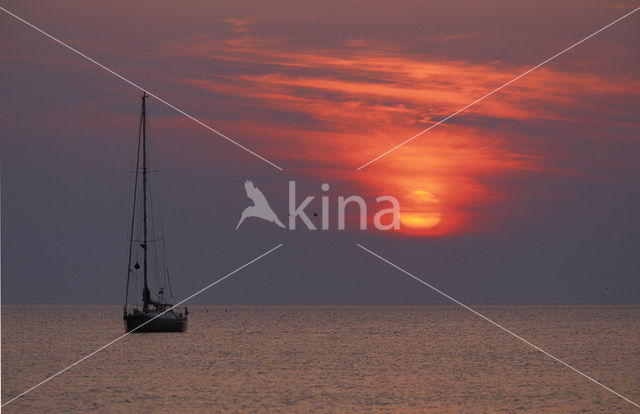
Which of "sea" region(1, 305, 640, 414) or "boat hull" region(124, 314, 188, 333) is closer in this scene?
"sea" region(1, 305, 640, 414)

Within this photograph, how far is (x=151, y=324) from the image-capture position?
95812 mm

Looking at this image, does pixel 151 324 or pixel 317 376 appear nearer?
pixel 317 376

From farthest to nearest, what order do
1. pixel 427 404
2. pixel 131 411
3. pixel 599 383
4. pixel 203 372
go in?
pixel 203 372 → pixel 599 383 → pixel 427 404 → pixel 131 411

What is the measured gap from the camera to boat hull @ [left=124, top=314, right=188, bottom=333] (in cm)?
9594

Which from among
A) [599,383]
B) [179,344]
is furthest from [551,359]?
[179,344]

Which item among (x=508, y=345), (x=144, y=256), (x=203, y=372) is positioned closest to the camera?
(x=203, y=372)

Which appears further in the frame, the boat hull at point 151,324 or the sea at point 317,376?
the boat hull at point 151,324

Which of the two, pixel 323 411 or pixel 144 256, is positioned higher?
pixel 144 256

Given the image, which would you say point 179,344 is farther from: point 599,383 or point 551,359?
point 599,383

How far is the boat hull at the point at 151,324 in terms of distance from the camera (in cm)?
9594

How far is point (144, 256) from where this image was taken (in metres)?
95.9

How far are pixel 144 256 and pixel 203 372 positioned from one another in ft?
99.4

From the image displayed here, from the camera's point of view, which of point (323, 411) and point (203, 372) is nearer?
point (323, 411)

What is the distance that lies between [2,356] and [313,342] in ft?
121
